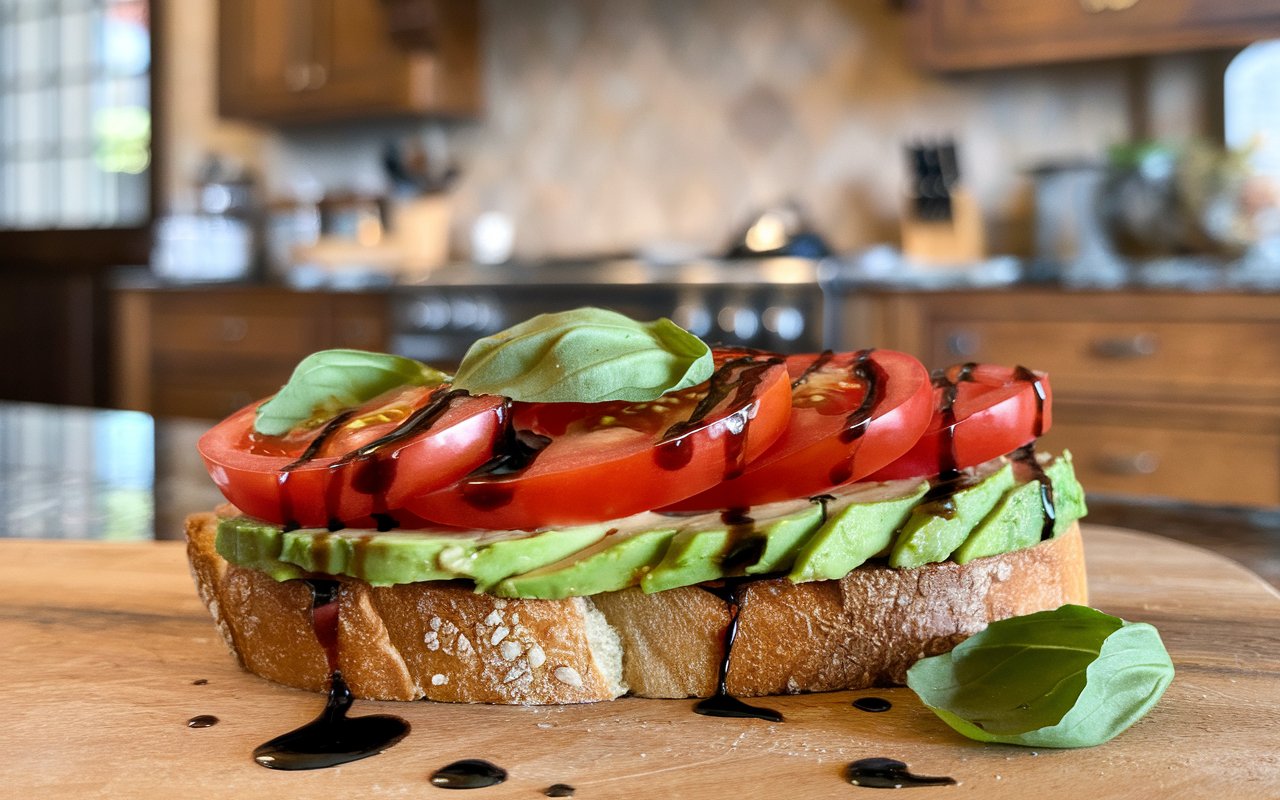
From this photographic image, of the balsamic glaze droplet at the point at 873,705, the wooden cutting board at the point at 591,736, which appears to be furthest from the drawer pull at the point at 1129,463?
the balsamic glaze droplet at the point at 873,705

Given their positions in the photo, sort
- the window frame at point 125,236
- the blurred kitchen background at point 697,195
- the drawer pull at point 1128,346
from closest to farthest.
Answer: the drawer pull at point 1128,346 → the blurred kitchen background at point 697,195 → the window frame at point 125,236

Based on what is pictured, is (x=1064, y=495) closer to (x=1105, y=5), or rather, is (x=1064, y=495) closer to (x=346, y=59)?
(x=1105, y=5)

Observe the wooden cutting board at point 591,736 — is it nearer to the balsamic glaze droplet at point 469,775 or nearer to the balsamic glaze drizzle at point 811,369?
the balsamic glaze droplet at point 469,775

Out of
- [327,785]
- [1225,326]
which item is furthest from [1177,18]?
[327,785]

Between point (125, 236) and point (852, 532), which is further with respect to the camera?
point (125, 236)

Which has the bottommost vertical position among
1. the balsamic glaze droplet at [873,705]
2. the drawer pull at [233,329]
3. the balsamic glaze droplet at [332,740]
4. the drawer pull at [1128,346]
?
the balsamic glaze droplet at [332,740]

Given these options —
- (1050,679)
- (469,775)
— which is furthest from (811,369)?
(469,775)

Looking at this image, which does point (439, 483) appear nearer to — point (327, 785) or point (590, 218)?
point (327, 785)
